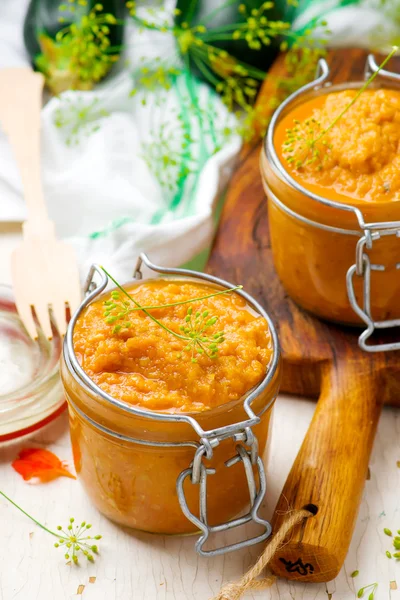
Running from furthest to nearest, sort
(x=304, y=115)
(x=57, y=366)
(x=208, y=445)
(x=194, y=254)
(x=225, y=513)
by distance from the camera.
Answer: (x=194, y=254) < (x=304, y=115) < (x=57, y=366) < (x=225, y=513) < (x=208, y=445)

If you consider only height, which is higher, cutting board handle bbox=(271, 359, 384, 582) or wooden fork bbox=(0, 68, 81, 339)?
wooden fork bbox=(0, 68, 81, 339)

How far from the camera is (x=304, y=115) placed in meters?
2.29

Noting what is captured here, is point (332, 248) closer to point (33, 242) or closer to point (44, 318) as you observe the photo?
point (44, 318)

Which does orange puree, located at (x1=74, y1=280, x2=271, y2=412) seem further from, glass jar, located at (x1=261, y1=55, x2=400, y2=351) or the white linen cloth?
the white linen cloth

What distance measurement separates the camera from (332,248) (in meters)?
2.11

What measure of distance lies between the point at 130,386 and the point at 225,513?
36cm

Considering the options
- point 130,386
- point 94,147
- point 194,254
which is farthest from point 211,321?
point 94,147

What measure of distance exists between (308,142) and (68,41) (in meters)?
1.12

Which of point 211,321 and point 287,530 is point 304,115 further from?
point 287,530

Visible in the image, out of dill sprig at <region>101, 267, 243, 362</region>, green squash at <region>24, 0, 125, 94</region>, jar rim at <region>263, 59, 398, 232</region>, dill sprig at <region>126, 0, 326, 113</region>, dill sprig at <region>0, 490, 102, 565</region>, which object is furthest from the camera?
green squash at <region>24, 0, 125, 94</region>

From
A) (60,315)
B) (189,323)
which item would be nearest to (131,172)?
(60,315)

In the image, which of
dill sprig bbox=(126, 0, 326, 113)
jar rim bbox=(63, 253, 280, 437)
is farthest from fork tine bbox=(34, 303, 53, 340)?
dill sprig bbox=(126, 0, 326, 113)

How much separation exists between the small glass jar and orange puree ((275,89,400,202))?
777 millimetres

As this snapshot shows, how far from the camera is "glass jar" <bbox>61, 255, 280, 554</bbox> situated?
1635mm
